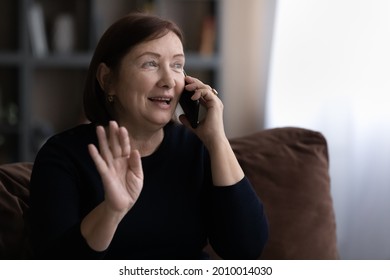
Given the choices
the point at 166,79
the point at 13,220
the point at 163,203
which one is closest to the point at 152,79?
the point at 166,79

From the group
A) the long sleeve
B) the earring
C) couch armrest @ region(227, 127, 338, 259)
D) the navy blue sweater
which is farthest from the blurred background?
the long sleeve

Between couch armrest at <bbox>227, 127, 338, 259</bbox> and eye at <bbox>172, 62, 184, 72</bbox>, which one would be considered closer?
eye at <bbox>172, 62, 184, 72</bbox>

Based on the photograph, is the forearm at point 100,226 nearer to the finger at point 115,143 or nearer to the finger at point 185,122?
the finger at point 115,143

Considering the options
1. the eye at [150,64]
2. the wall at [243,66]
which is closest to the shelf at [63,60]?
the wall at [243,66]

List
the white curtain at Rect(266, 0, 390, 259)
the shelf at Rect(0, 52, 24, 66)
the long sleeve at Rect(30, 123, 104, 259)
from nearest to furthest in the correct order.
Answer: the long sleeve at Rect(30, 123, 104, 259) → the white curtain at Rect(266, 0, 390, 259) → the shelf at Rect(0, 52, 24, 66)

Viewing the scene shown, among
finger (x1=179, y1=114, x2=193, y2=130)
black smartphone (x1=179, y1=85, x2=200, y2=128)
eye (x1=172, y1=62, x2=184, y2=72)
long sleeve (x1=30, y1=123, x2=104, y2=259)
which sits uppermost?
eye (x1=172, y1=62, x2=184, y2=72)

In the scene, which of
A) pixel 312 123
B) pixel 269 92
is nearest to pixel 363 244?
pixel 312 123

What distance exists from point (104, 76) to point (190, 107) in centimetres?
19

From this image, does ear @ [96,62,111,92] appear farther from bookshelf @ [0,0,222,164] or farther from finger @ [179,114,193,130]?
bookshelf @ [0,0,222,164]

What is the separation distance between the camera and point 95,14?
14.4ft

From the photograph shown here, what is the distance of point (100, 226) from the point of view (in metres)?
1.21

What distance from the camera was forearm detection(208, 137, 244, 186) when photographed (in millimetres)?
1464

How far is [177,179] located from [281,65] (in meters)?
2.74

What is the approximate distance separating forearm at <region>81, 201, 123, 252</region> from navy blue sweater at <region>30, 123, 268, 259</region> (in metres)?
0.10
